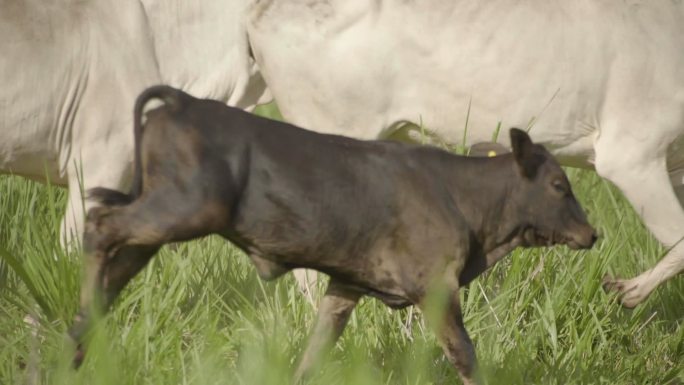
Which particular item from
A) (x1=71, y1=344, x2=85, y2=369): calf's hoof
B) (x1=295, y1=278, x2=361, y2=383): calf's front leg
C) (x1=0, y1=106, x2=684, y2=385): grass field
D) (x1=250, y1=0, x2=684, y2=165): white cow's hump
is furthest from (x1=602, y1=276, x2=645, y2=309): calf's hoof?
(x1=71, y1=344, x2=85, y2=369): calf's hoof

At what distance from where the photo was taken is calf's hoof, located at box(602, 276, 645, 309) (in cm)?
608

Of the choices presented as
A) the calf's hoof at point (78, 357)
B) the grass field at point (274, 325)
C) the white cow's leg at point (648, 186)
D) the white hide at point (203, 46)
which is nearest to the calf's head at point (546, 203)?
the grass field at point (274, 325)

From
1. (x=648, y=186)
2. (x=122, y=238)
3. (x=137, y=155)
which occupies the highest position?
(x=137, y=155)

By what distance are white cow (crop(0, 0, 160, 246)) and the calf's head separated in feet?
5.68

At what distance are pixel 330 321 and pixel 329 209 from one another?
0.53 meters

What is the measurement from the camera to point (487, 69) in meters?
6.45

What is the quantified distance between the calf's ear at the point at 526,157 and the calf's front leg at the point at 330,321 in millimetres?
637

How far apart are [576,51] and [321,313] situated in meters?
2.20

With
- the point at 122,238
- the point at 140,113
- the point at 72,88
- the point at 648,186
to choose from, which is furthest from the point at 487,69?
the point at 122,238

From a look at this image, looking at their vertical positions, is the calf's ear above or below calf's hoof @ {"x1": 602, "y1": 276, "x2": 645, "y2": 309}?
above

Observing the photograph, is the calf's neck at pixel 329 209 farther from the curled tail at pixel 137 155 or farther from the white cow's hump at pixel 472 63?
the white cow's hump at pixel 472 63

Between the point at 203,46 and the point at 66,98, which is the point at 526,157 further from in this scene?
the point at 203,46

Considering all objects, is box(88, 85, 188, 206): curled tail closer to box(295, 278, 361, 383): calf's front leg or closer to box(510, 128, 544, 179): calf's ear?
box(295, 278, 361, 383): calf's front leg

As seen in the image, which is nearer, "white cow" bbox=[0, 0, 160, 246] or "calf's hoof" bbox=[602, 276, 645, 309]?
"white cow" bbox=[0, 0, 160, 246]
